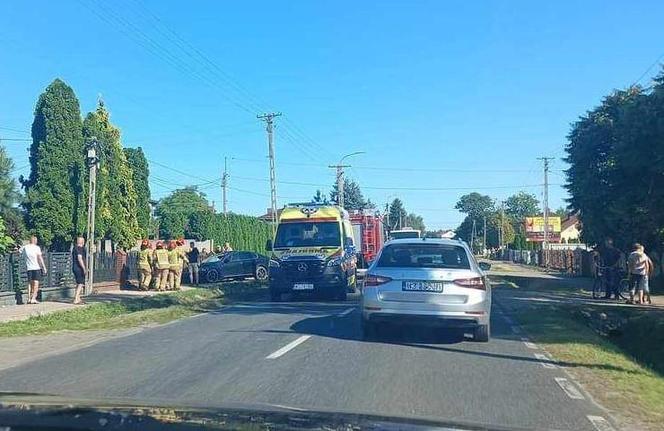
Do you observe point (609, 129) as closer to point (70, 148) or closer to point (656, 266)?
point (656, 266)

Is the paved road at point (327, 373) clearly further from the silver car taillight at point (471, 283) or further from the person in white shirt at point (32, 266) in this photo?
the person in white shirt at point (32, 266)

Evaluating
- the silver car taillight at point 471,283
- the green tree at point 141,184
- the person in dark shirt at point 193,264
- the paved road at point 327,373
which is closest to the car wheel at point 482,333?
the paved road at point 327,373

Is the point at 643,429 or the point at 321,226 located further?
the point at 321,226

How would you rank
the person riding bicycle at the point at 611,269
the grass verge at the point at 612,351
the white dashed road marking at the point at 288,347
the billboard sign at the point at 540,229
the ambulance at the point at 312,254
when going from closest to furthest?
1. the grass verge at the point at 612,351
2. the white dashed road marking at the point at 288,347
3. the ambulance at the point at 312,254
4. the person riding bicycle at the point at 611,269
5. the billboard sign at the point at 540,229

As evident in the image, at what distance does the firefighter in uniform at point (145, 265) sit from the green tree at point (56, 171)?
129 inches

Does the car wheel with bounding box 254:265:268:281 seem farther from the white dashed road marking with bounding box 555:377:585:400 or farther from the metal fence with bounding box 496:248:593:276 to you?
the white dashed road marking with bounding box 555:377:585:400

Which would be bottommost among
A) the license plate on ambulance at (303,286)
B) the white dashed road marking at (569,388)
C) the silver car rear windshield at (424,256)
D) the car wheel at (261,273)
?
the white dashed road marking at (569,388)

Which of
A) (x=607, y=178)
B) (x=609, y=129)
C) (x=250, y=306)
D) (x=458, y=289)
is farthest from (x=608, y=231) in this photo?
(x=458, y=289)

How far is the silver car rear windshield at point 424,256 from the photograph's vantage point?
1200cm

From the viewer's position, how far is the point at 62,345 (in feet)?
41.8

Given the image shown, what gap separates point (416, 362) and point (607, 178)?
2214 cm

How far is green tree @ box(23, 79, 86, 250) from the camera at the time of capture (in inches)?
1042

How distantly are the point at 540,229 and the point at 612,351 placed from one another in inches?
3865

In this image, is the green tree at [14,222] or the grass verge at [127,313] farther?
the green tree at [14,222]
